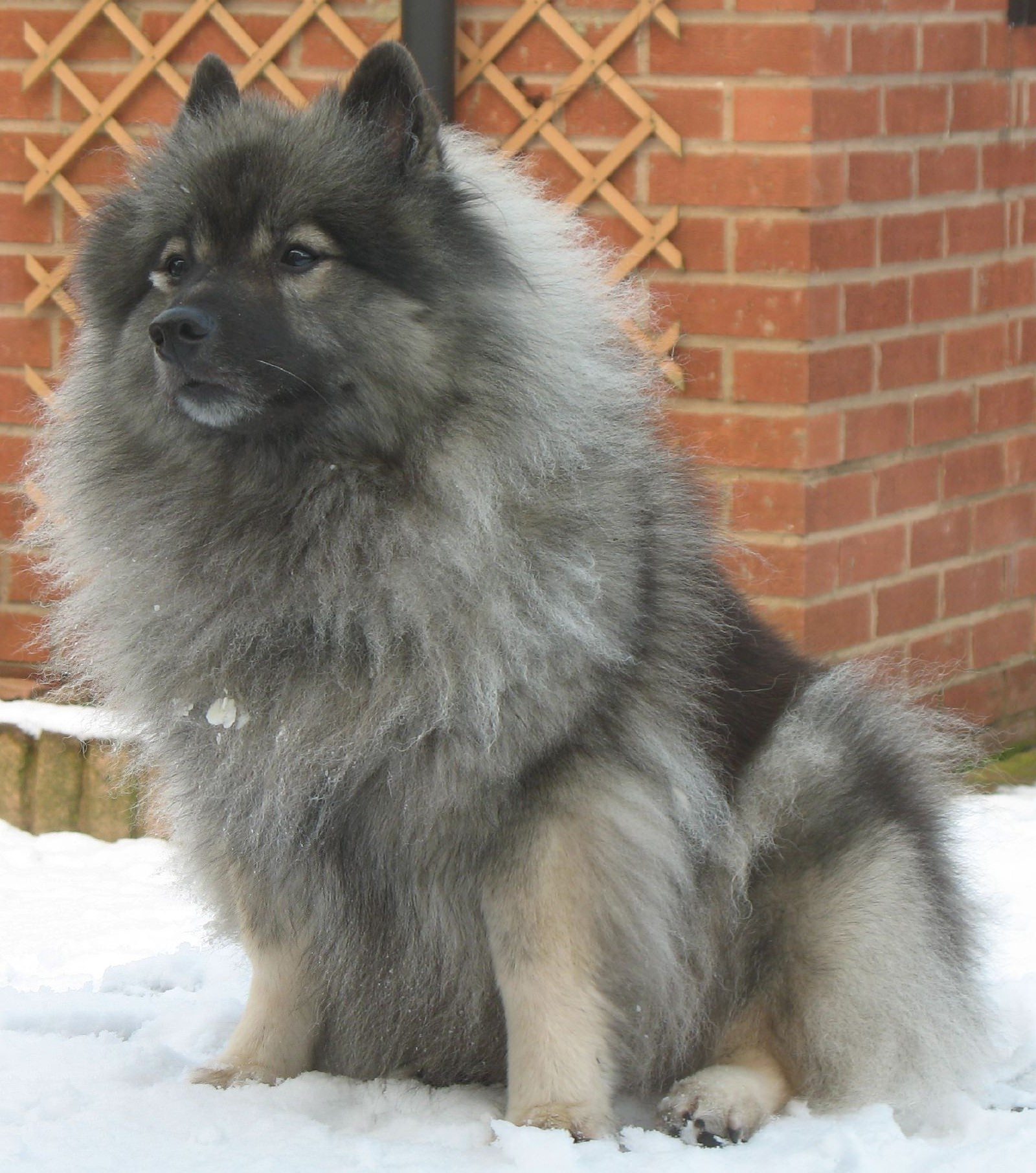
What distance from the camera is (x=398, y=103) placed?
3049mm

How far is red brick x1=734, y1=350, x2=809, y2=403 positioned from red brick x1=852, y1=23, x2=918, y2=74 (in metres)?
0.73

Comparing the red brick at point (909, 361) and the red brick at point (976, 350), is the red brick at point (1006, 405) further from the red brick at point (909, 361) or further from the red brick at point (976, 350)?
the red brick at point (909, 361)

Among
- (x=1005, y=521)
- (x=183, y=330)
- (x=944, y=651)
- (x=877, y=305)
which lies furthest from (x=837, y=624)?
(x=183, y=330)

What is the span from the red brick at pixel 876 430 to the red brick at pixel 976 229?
51 centimetres

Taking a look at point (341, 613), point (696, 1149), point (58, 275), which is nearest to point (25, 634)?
point (58, 275)

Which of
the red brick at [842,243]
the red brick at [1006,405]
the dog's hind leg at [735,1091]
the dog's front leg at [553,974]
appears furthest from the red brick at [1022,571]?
the dog's front leg at [553,974]

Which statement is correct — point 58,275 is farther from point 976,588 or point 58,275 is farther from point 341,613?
point 976,588

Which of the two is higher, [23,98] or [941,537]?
[23,98]

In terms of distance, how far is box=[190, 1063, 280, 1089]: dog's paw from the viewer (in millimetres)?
3189

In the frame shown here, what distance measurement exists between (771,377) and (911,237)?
25.4 inches

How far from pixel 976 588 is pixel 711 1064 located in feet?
8.15

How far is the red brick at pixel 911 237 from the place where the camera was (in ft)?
15.2

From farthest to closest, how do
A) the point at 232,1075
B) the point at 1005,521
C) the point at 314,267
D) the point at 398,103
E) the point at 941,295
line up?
1. the point at 1005,521
2. the point at 941,295
3. the point at 232,1075
4. the point at 398,103
5. the point at 314,267

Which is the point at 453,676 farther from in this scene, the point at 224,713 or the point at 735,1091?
the point at 735,1091
